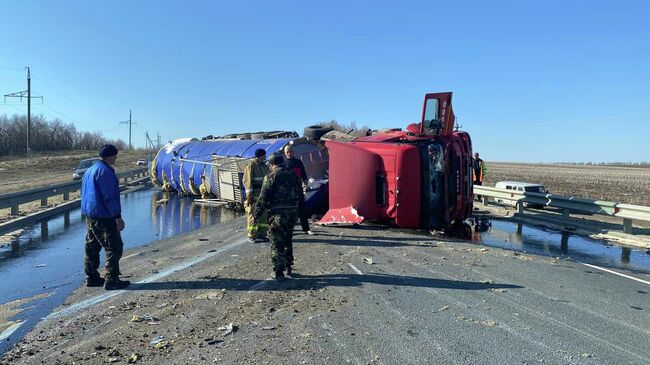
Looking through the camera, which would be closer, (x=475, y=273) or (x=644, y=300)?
(x=644, y=300)

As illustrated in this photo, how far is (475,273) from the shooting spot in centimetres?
670

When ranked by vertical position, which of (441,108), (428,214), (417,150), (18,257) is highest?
(441,108)

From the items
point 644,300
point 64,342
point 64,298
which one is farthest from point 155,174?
point 644,300

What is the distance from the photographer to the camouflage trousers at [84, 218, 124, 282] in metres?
6.07

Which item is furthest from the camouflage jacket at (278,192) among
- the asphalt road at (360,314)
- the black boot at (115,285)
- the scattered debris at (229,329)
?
the scattered debris at (229,329)

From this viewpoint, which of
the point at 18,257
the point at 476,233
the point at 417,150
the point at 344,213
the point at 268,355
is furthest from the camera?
the point at 476,233

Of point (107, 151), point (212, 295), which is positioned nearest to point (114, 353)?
point (212, 295)

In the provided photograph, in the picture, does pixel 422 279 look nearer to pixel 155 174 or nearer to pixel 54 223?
pixel 54 223

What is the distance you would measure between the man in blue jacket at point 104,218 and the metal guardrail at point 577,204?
10115mm

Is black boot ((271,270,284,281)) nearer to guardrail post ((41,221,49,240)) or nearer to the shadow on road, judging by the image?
the shadow on road

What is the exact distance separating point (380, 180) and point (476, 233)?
10.2 ft

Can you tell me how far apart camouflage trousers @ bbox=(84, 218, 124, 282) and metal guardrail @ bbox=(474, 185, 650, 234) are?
1011 centimetres

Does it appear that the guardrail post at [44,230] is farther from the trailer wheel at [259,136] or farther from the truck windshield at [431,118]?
the truck windshield at [431,118]

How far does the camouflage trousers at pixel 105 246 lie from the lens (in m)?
6.07
